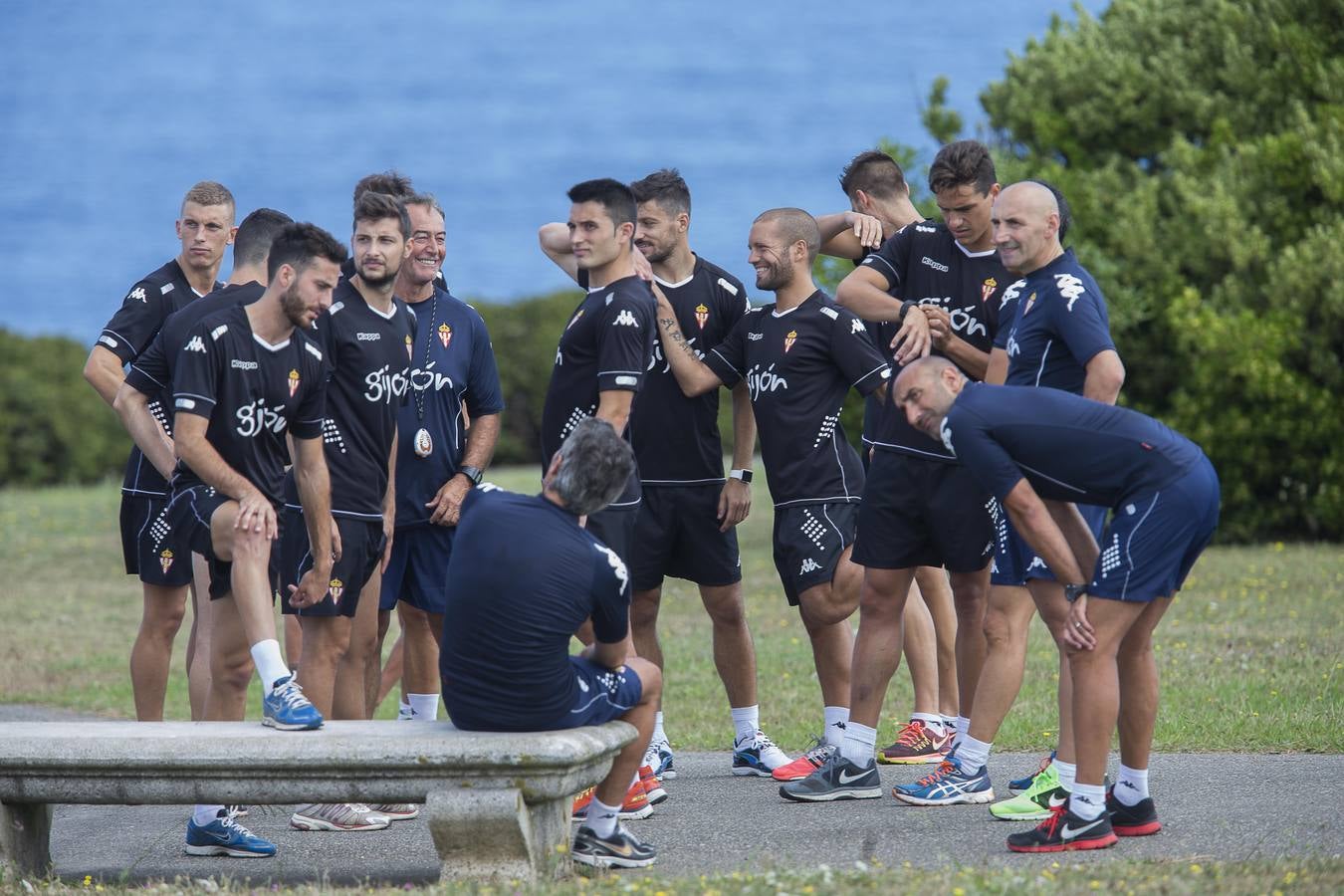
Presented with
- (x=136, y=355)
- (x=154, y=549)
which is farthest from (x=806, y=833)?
(x=136, y=355)

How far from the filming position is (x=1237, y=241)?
16953mm

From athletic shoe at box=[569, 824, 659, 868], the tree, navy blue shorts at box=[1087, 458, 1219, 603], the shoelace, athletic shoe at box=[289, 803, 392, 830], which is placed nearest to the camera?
navy blue shorts at box=[1087, 458, 1219, 603]

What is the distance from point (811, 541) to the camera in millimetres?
7160

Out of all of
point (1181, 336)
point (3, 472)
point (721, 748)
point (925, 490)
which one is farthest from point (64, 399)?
point (925, 490)

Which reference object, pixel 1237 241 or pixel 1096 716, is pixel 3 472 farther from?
pixel 1096 716

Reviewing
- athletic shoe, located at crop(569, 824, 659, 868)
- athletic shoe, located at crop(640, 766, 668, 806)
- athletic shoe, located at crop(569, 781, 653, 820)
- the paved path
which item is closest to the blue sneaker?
the paved path

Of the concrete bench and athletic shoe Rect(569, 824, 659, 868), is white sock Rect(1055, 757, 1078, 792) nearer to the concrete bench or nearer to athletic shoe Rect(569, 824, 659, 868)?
athletic shoe Rect(569, 824, 659, 868)

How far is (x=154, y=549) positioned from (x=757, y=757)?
Answer: 311 cm

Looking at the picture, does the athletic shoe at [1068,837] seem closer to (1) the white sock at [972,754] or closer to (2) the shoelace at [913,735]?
(1) the white sock at [972,754]

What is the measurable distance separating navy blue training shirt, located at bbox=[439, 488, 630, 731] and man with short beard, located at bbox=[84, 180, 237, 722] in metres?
2.49

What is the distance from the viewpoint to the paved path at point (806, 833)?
19.0 ft

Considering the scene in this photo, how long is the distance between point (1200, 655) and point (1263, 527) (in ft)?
25.5

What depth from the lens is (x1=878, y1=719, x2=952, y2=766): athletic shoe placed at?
24.8ft

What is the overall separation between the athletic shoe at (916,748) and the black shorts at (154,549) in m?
3.54
